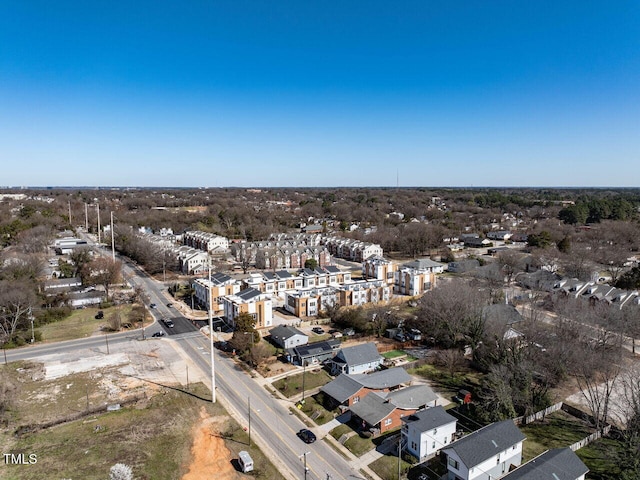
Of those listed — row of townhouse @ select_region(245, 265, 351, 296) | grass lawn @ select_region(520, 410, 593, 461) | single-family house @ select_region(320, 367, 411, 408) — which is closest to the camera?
grass lawn @ select_region(520, 410, 593, 461)

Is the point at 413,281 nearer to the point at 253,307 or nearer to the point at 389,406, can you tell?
the point at 253,307

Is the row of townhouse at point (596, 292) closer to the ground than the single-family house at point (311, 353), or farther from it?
farther from it

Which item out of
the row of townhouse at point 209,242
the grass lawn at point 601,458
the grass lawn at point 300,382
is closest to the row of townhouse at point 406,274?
the grass lawn at point 300,382

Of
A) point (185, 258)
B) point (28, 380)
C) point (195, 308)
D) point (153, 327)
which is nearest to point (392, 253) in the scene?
point (185, 258)

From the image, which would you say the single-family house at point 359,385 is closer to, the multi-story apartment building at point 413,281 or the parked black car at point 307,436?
the parked black car at point 307,436

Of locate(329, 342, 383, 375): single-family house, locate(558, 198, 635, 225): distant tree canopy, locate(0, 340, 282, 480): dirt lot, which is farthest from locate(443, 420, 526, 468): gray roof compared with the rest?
locate(558, 198, 635, 225): distant tree canopy

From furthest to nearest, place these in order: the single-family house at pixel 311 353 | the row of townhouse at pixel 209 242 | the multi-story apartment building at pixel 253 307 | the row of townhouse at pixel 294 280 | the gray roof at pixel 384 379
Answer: the row of townhouse at pixel 209 242 → the row of townhouse at pixel 294 280 → the multi-story apartment building at pixel 253 307 → the single-family house at pixel 311 353 → the gray roof at pixel 384 379

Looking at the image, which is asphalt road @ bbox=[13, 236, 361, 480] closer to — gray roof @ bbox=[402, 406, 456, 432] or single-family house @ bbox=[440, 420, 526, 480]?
gray roof @ bbox=[402, 406, 456, 432]

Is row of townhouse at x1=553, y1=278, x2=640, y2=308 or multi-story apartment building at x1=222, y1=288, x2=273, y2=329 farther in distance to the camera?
row of townhouse at x1=553, y1=278, x2=640, y2=308

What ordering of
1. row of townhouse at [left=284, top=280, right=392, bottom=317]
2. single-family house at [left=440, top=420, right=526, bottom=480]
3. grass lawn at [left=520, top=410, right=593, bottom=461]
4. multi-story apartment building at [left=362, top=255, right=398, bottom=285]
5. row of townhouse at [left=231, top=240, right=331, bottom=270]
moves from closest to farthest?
single-family house at [left=440, top=420, right=526, bottom=480], grass lawn at [left=520, top=410, right=593, bottom=461], row of townhouse at [left=284, top=280, right=392, bottom=317], multi-story apartment building at [left=362, top=255, right=398, bottom=285], row of townhouse at [left=231, top=240, right=331, bottom=270]

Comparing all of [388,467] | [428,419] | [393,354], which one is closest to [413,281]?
[393,354]
